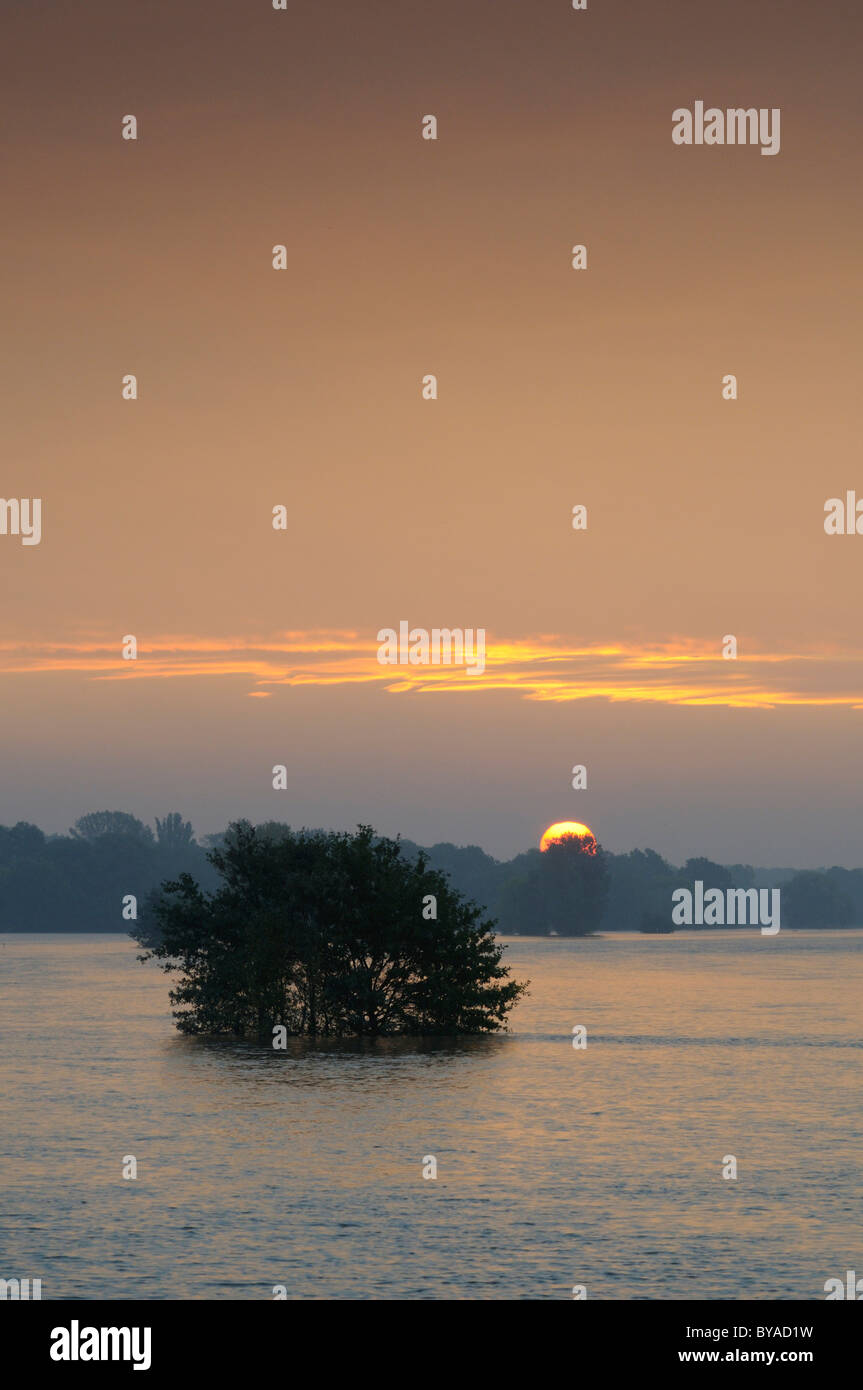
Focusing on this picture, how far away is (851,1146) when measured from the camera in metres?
57.7

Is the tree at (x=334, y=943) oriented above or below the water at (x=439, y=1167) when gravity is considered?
above

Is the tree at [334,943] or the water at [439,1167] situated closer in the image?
the water at [439,1167]

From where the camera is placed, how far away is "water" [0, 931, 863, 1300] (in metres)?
38.3

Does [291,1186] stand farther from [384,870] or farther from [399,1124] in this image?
[384,870]

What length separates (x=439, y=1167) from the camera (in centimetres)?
5234

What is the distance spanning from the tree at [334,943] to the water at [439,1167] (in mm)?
2250

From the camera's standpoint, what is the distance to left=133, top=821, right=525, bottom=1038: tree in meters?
81.1

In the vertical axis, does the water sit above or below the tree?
below

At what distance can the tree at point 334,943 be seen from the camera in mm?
81125

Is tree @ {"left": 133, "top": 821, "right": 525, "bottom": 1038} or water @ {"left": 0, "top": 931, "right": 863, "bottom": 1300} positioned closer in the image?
water @ {"left": 0, "top": 931, "right": 863, "bottom": 1300}

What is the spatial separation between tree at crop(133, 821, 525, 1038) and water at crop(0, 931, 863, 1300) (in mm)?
2250

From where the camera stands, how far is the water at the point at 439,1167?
3831cm
